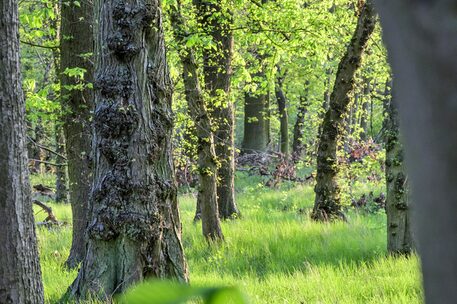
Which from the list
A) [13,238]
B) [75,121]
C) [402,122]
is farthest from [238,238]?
[402,122]

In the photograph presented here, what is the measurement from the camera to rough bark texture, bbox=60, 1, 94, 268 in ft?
23.9

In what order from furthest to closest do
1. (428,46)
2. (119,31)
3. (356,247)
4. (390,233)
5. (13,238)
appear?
(356,247)
(390,233)
(119,31)
(13,238)
(428,46)

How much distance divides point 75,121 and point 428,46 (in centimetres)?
695

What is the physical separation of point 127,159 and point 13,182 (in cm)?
139

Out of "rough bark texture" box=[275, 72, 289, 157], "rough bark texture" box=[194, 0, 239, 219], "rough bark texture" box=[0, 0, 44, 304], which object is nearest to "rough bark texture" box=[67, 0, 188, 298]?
"rough bark texture" box=[0, 0, 44, 304]

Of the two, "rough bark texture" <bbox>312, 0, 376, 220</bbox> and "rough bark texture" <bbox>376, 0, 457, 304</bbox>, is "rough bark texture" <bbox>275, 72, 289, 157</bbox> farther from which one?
"rough bark texture" <bbox>376, 0, 457, 304</bbox>

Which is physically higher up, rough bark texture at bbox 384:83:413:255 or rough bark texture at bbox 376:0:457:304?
rough bark texture at bbox 376:0:457:304

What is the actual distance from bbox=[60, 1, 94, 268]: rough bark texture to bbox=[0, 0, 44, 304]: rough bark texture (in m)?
3.60

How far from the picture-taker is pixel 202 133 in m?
8.04

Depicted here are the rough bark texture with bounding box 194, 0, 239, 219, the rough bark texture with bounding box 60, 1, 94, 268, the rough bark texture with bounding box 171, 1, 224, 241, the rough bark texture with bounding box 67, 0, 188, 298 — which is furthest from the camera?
the rough bark texture with bounding box 194, 0, 239, 219

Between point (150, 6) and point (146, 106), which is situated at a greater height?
point (150, 6)

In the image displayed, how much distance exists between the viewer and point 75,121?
7.09 metres

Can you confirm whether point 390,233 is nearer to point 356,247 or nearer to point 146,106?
point 356,247

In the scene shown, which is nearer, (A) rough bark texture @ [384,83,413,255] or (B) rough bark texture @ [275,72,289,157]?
(A) rough bark texture @ [384,83,413,255]
